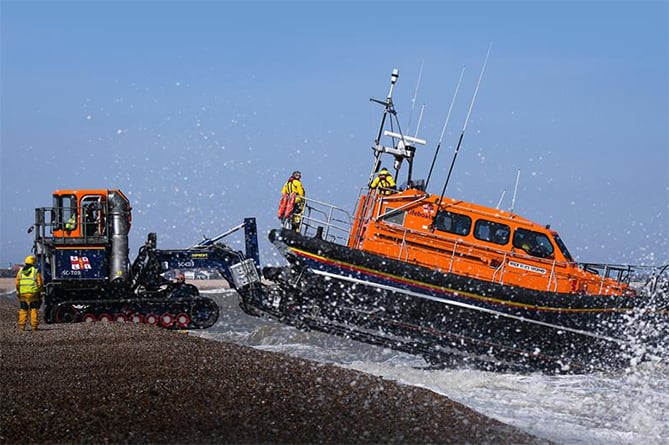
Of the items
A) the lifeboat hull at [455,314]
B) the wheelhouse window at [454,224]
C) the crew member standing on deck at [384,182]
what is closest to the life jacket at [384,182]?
the crew member standing on deck at [384,182]

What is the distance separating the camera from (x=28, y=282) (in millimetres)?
14359

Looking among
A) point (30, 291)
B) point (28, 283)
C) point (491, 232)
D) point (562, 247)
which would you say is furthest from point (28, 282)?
point (562, 247)

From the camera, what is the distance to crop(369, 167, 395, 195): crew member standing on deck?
12914mm

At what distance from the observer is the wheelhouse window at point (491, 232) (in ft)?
41.3

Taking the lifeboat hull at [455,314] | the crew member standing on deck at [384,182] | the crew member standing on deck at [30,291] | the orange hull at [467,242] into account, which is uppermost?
the crew member standing on deck at [384,182]

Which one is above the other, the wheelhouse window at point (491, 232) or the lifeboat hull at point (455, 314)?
the wheelhouse window at point (491, 232)

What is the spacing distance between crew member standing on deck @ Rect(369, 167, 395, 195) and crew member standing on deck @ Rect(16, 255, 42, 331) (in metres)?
5.96

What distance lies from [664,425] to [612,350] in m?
3.39

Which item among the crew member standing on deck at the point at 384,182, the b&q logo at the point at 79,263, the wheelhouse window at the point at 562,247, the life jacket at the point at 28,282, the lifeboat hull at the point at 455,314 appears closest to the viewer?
the lifeboat hull at the point at 455,314

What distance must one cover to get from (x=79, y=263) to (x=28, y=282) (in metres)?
1.57

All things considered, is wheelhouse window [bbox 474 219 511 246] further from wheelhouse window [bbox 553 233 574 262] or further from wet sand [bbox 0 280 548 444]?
wet sand [bbox 0 280 548 444]

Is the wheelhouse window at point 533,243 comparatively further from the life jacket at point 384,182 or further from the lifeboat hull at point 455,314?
the life jacket at point 384,182

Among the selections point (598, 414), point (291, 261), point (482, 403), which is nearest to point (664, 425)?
point (598, 414)

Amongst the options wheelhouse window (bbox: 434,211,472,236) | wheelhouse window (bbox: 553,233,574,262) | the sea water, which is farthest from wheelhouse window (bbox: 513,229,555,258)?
the sea water
